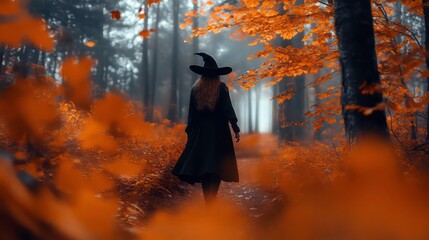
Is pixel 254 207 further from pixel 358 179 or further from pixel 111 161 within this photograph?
pixel 111 161

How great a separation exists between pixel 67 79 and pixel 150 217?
3115 millimetres

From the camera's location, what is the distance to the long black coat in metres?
4.82

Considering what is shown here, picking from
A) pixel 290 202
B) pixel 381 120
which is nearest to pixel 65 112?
pixel 290 202

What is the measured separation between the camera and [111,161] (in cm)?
639

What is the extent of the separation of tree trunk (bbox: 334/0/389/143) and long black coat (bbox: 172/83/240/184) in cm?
171

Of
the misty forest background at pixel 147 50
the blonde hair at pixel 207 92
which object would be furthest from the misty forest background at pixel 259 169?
the misty forest background at pixel 147 50

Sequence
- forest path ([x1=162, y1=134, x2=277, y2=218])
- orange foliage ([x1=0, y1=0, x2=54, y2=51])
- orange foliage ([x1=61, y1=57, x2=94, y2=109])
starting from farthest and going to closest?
orange foliage ([x1=61, y1=57, x2=94, y2=109]) < forest path ([x1=162, y1=134, x2=277, y2=218]) < orange foliage ([x1=0, y1=0, x2=54, y2=51])

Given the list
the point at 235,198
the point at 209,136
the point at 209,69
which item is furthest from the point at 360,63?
the point at 235,198

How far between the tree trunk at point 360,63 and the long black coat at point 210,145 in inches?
67.4

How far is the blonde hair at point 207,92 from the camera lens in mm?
4922

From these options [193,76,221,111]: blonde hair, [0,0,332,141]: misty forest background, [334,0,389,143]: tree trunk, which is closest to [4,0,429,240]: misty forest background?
[334,0,389,143]: tree trunk

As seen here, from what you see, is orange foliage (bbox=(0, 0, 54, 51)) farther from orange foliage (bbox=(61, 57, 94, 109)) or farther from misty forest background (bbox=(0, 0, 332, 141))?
misty forest background (bbox=(0, 0, 332, 141))

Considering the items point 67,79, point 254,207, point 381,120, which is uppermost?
point 67,79

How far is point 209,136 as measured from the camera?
16.2 feet
